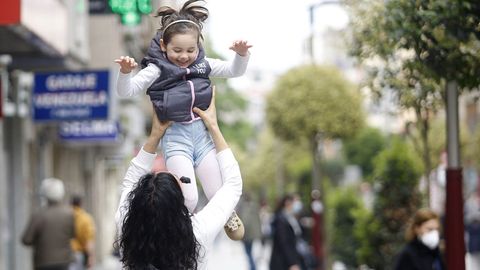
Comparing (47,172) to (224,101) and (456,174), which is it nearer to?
(456,174)

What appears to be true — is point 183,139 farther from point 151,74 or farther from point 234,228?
point 234,228

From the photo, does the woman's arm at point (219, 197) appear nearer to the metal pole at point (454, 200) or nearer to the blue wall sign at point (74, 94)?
the metal pole at point (454, 200)

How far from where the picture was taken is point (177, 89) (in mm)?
5863

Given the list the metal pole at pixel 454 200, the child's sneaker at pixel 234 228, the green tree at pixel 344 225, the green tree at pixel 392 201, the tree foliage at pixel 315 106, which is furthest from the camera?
the tree foliage at pixel 315 106

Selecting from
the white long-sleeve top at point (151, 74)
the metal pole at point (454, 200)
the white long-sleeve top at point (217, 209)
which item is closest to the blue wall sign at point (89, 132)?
the metal pole at point (454, 200)

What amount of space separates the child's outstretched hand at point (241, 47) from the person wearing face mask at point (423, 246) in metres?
5.88

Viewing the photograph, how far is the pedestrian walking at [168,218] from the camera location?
566cm

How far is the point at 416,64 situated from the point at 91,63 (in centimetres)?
2301

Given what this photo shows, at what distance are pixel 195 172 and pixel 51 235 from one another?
31.1 feet

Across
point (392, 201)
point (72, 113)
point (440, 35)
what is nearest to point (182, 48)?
point (440, 35)

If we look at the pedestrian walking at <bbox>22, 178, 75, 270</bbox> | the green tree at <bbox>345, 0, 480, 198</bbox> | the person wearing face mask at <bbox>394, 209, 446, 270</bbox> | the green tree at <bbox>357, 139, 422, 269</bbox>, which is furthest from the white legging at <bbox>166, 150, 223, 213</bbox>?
the green tree at <bbox>357, 139, 422, 269</bbox>

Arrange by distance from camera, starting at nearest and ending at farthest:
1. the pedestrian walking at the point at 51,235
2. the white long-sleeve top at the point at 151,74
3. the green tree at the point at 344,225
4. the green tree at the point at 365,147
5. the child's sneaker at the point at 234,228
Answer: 1. the white long-sleeve top at the point at 151,74
2. the child's sneaker at the point at 234,228
3. the pedestrian walking at the point at 51,235
4. the green tree at the point at 344,225
5. the green tree at the point at 365,147

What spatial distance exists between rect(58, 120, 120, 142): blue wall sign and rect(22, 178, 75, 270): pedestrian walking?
11324 mm

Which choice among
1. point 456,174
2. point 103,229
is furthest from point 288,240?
point 103,229
